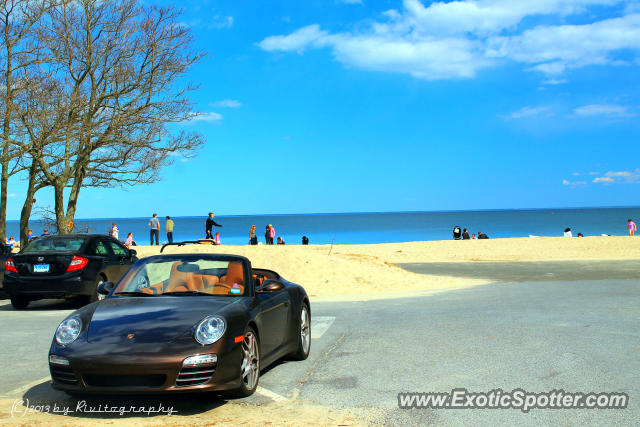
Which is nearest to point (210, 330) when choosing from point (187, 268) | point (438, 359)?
point (187, 268)

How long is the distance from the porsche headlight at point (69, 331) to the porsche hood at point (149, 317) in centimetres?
11

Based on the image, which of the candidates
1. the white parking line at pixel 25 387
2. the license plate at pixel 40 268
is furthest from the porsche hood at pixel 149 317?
the license plate at pixel 40 268

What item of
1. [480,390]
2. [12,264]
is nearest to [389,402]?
[480,390]

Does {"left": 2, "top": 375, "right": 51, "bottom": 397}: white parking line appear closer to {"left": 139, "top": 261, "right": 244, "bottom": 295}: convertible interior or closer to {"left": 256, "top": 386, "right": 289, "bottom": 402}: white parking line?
{"left": 139, "top": 261, "right": 244, "bottom": 295}: convertible interior

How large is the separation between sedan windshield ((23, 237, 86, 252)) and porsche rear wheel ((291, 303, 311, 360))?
25.0ft

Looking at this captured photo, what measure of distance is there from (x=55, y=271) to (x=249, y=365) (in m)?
9.04

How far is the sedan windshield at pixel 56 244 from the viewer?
45.4 feet

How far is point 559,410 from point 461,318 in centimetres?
600

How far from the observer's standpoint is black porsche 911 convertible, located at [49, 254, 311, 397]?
5172mm

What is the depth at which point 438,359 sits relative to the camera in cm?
756

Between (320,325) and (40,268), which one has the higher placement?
(40,268)

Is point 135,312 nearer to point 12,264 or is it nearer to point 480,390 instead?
point 480,390

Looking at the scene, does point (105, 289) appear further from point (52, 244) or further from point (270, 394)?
point (52, 244)

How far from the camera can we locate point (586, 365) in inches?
277
